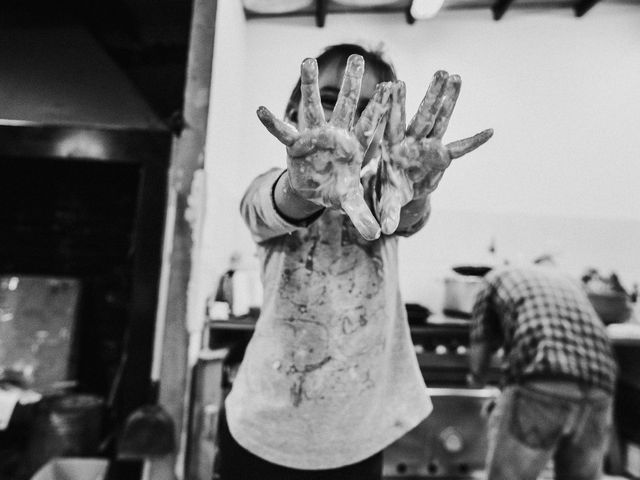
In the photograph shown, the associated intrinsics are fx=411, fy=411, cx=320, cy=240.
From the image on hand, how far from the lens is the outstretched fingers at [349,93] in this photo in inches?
24.4

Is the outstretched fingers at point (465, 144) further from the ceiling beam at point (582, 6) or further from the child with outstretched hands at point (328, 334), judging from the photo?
the ceiling beam at point (582, 6)

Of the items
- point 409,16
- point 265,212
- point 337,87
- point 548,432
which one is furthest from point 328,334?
point 409,16

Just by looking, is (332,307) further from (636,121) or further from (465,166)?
→ (636,121)

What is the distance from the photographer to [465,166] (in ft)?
10.1

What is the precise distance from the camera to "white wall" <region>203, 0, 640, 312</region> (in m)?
3.03

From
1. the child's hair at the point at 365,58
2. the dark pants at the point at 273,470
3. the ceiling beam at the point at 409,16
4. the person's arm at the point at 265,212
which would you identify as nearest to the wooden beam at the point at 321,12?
the ceiling beam at the point at 409,16

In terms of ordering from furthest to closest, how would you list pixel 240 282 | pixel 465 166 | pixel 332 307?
pixel 465 166, pixel 240 282, pixel 332 307

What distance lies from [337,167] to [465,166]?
270 centimetres

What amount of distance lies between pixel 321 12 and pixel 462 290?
7.62ft

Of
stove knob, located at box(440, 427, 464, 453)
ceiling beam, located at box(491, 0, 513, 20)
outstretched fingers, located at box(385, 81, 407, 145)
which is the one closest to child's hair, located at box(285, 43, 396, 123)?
outstretched fingers, located at box(385, 81, 407, 145)

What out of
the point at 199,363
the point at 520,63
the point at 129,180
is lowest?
the point at 199,363

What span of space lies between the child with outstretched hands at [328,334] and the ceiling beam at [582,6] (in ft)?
10.9

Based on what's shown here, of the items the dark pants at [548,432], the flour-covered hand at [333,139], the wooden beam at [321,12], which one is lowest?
the dark pants at [548,432]

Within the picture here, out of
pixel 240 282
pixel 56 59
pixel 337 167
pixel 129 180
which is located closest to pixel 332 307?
pixel 337 167
